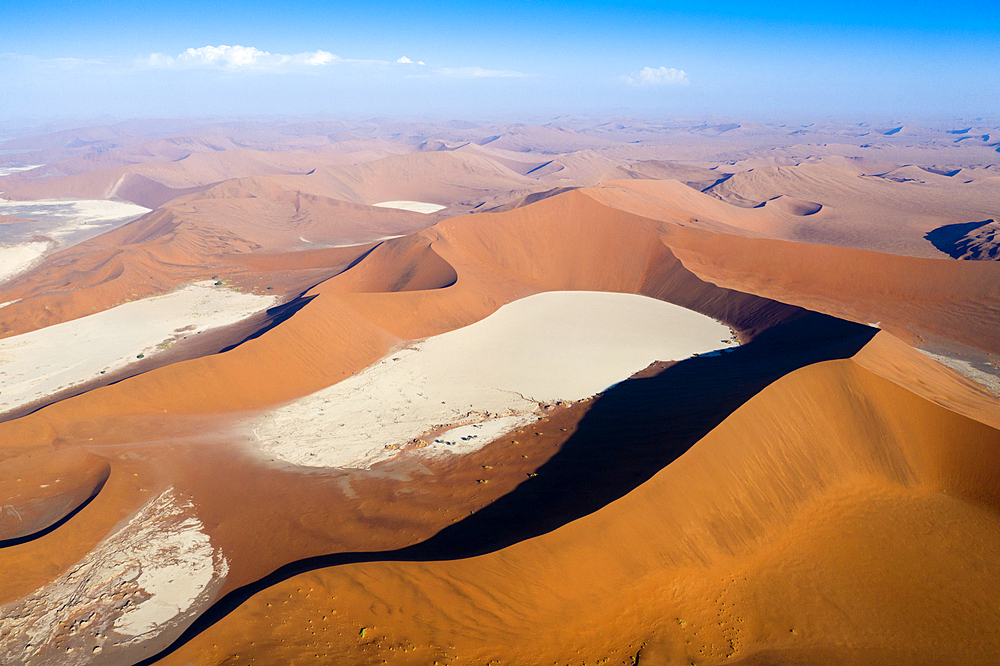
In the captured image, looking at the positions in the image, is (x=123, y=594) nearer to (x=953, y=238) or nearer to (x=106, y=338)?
(x=106, y=338)

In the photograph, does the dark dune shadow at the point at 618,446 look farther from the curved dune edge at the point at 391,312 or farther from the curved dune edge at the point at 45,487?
the curved dune edge at the point at 45,487

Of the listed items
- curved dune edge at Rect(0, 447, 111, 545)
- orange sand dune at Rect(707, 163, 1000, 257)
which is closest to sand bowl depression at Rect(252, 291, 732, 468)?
curved dune edge at Rect(0, 447, 111, 545)

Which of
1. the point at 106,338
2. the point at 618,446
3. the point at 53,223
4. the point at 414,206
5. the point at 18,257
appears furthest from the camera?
the point at 414,206

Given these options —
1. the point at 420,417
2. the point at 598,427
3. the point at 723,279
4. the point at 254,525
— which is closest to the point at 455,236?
the point at 723,279

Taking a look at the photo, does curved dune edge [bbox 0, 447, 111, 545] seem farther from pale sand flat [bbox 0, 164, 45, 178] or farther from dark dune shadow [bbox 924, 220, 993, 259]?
pale sand flat [bbox 0, 164, 45, 178]

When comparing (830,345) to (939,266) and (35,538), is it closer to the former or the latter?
(939,266)

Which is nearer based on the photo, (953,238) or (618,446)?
(618,446)

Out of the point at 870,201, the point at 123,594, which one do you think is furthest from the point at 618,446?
the point at 870,201
